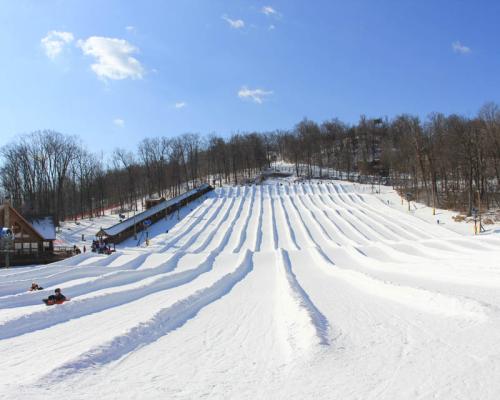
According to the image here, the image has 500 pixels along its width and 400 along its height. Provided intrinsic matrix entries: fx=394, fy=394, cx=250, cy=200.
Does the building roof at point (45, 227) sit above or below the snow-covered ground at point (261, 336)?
above

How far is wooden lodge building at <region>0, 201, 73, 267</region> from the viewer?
30.7m

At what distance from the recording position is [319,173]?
89.2m

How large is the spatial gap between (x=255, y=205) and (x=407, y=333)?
49.4 metres

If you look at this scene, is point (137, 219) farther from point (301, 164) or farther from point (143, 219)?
point (301, 164)

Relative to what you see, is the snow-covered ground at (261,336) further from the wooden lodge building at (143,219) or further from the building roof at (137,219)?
the wooden lodge building at (143,219)

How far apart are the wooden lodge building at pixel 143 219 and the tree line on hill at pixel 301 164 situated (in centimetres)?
795

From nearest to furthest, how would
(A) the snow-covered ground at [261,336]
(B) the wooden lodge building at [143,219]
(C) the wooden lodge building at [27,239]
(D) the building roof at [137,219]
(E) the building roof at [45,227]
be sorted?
(A) the snow-covered ground at [261,336] < (C) the wooden lodge building at [27,239] < (E) the building roof at [45,227] < (D) the building roof at [137,219] < (B) the wooden lodge building at [143,219]

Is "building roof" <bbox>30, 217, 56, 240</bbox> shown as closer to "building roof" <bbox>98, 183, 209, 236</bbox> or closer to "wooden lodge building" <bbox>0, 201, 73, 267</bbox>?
"wooden lodge building" <bbox>0, 201, 73, 267</bbox>

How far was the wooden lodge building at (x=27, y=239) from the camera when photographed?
101ft

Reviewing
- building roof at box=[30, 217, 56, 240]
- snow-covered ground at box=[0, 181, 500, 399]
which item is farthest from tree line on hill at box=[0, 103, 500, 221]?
snow-covered ground at box=[0, 181, 500, 399]

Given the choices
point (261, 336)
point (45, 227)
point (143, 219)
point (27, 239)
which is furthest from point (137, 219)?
point (261, 336)

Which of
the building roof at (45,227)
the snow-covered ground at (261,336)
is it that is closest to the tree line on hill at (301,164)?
the building roof at (45,227)

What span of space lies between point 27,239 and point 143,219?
12384 millimetres

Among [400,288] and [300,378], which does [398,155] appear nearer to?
[400,288]
